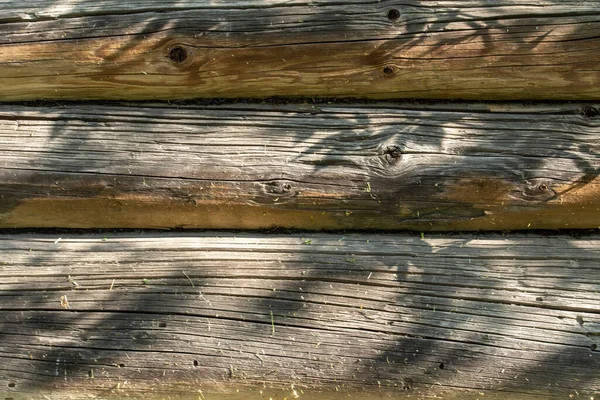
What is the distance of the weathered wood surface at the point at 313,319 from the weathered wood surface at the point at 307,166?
0.13 m

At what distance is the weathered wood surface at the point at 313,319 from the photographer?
226 cm

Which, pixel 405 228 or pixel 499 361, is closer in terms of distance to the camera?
pixel 499 361

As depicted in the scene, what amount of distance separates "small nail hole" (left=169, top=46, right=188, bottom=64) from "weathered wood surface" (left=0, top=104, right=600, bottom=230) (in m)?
0.22

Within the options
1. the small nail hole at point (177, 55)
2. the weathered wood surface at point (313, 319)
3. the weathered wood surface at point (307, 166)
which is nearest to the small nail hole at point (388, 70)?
the weathered wood surface at point (307, 166)

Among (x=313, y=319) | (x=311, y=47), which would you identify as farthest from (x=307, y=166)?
(x=313, y=319)

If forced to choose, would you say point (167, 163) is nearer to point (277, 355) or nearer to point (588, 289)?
point (277, 355)

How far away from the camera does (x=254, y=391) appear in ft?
7.61

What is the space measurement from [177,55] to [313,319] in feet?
4.27

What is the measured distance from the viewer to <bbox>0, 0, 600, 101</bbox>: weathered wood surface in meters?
2.30

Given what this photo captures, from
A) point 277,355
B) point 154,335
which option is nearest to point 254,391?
point 277,355

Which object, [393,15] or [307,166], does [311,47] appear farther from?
[307,166]

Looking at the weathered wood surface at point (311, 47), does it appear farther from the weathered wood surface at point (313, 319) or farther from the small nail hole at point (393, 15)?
the weathered wood surface at point (313, 319)

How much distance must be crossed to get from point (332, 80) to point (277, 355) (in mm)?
1233

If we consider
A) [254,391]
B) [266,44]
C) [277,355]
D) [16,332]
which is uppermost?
[266,44]
